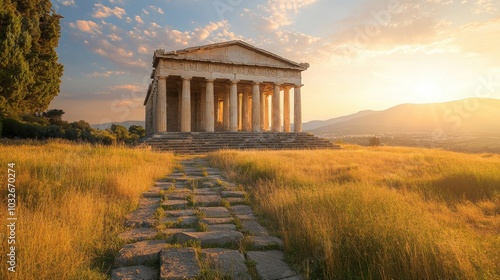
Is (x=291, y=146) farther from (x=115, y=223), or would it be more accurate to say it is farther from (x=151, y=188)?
(x=115, y=223)

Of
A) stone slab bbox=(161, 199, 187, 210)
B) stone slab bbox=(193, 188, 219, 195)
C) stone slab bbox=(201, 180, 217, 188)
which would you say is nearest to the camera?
stone slab bbox=(161, 199, 187, 210)

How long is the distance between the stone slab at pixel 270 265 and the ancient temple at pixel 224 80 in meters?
25.0

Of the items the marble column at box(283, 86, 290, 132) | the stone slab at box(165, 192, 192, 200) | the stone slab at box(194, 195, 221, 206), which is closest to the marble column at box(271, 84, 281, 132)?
the marble column at box(283, 86, 290, 132)

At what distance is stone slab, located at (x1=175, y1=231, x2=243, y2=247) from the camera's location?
3.89 m

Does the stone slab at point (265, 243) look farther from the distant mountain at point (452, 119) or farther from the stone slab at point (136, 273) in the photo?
the distant mountain at point (452, 119)

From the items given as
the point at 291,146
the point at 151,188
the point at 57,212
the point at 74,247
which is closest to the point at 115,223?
the point at 57,212

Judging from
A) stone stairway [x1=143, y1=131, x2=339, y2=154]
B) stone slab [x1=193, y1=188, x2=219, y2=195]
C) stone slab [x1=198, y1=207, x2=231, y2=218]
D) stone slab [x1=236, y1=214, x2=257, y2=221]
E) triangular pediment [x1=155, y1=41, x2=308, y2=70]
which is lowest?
stone slab [x1=236, y1=214, x2=257, y2=221]

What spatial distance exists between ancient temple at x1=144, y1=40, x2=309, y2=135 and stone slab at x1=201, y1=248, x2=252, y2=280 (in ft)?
81.5

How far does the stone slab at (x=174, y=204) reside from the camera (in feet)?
18.9

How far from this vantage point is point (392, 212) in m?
4.00

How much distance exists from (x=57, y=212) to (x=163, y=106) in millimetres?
24047

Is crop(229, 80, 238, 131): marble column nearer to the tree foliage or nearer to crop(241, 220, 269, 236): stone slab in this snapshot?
the tree foliage

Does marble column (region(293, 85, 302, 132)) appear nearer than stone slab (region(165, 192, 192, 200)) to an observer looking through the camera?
No

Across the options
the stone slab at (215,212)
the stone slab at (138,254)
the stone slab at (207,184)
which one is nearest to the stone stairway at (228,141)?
the stone slab at (207,184)
